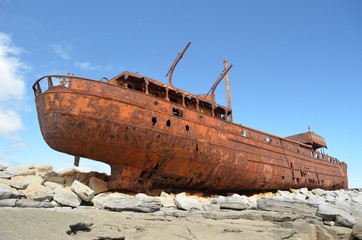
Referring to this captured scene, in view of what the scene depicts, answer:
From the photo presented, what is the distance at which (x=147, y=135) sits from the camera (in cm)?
905

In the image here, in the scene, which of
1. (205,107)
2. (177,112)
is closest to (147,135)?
(177,112)

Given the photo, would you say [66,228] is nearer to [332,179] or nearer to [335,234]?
[335,234]

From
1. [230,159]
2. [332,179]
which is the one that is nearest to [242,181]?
[230,159]

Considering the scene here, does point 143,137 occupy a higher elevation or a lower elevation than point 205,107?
lower

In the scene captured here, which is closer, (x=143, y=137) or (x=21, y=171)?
(x=21, y=171)

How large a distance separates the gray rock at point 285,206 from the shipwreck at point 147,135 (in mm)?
3926

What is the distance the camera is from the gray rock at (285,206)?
6417 millimetres

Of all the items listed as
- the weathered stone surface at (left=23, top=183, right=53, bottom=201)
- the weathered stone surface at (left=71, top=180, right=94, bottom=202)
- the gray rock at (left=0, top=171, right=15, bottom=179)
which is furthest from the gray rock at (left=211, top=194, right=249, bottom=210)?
the gray rock at (left=0, top=171, right=15, bottom=179)

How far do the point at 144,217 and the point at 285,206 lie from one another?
12.1 feet

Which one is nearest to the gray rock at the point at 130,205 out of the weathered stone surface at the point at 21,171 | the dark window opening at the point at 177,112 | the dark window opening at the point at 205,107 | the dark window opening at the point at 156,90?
the weathered stone surface at the point at 21,171

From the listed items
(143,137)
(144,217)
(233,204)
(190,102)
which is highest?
(190,102)

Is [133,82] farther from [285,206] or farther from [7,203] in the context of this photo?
[285,206]

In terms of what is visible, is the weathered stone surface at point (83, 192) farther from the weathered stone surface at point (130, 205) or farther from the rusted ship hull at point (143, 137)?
the rusted ship hull at point (143, 137)

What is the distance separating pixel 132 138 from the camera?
8805mm
